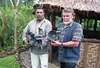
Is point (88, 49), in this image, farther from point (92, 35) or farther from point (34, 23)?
point (92, 35)

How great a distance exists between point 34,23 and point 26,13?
9.74m

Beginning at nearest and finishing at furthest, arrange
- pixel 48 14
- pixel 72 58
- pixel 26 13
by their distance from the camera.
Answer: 1. pixel 72 58
2. pixel 48 14
3. pixel 26 13

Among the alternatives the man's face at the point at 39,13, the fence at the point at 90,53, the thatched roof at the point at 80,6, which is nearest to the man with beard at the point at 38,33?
the man's face at the point at 39,13

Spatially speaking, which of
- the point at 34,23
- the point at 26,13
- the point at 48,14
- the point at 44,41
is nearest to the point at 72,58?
the point at 44,41

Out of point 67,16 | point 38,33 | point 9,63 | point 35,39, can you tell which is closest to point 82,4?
point 9,63

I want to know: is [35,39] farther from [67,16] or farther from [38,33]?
[67,16]

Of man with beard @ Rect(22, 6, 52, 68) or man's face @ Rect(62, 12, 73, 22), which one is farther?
man with beard @ Rect(22, 6, 52, 68)

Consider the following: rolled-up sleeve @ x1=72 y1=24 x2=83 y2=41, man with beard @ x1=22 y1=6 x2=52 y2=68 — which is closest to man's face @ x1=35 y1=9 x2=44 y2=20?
man with beard @ x1=22 y1=6 x2=52 y2=68

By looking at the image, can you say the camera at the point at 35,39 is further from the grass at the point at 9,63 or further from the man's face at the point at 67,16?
the grass at the point at 9,63

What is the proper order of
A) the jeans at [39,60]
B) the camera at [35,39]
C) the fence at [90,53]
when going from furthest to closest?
the fence at [90,53] < the jeans at [39,60] < the camera at [35,39]

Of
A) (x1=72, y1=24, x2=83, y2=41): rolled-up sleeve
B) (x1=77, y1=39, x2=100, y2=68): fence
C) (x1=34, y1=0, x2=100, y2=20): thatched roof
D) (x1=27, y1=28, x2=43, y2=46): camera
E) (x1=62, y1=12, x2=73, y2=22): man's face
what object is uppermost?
(x1=34, y1=0, x2=100, y2=20): thatched roof

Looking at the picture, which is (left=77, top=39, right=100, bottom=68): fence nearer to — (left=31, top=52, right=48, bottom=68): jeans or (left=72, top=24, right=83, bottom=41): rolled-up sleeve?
(left=31, top=52, right=48, bottom=68): jeans

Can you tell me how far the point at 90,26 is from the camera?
35.5 ft

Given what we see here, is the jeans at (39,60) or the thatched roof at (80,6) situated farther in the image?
the thatched roof at (80,6)
